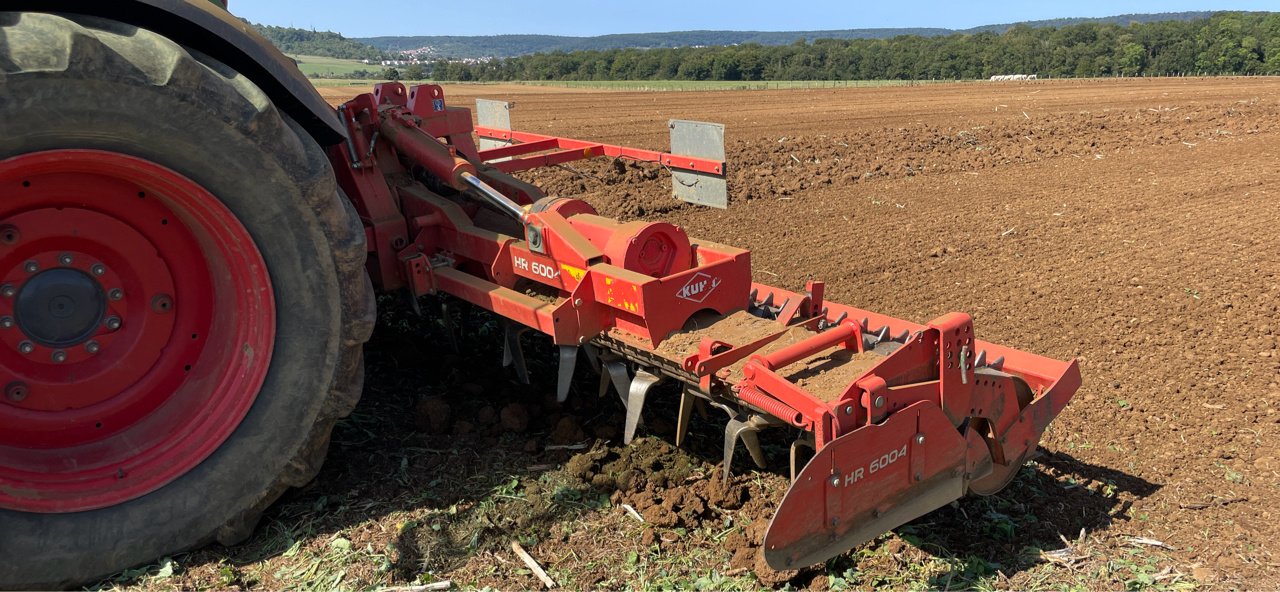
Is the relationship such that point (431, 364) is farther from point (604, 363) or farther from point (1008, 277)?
point (1008, 277)

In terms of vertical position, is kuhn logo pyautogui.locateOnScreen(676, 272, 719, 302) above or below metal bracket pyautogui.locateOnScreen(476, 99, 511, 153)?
below

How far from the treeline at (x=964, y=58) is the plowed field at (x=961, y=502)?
4755cm

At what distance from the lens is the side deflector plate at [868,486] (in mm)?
2604

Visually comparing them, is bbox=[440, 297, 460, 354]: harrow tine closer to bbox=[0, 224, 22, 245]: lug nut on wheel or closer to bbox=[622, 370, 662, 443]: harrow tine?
bbox=[622, 370, 662, 443]: harrow tine

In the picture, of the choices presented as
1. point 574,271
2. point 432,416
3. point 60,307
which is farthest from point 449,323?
point 60,307

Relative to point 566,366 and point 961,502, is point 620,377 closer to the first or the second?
point 566,366

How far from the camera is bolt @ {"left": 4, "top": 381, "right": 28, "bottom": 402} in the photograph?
271 cm

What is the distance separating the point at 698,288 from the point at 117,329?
2.02m

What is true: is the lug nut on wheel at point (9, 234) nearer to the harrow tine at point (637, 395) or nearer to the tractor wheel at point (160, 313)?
the tractor wheel at point (160, 313)

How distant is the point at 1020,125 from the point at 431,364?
1407 cm

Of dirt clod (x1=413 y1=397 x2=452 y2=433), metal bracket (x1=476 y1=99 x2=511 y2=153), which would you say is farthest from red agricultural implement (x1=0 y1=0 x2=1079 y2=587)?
metal bracket (x1=476 y1=99 x2=511 y2=153)

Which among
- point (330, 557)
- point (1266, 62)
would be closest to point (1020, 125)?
point (330, 557)

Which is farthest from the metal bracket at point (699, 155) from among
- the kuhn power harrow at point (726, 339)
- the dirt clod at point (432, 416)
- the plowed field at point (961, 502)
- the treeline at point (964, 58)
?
the treeline at point (964, 58)

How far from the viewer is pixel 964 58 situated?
188 feet
